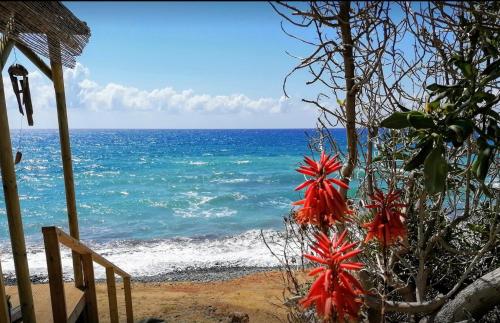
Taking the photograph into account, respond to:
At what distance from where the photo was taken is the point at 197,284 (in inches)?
410

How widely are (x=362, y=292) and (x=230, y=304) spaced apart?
6.57 m

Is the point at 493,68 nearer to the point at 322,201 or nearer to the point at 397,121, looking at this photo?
the point at 397,121

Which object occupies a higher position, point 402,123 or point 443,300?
point 402,123

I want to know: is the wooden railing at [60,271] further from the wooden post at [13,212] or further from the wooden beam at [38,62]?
the wooden beam at [38,62]

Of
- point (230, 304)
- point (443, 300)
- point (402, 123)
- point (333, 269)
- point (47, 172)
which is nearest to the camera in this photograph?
point (333, 269)

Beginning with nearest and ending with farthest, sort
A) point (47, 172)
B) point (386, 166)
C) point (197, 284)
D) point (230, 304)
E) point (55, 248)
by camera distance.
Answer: point (386, 166) → point (55, 248) → point (230, 304) → point (197, 284) → point (47, 172)

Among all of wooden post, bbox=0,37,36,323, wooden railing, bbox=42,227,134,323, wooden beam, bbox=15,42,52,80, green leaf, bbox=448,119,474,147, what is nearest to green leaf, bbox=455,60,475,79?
green leaf, bbox=448,119,474,147

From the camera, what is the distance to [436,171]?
189 cm

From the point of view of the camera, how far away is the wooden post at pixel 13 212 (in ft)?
9.89

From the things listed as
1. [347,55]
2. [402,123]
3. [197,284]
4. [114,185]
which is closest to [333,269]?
[402,123]

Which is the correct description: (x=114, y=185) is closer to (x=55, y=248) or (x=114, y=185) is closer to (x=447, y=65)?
(x=55, y=248)

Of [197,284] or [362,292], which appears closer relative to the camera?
[362,292]

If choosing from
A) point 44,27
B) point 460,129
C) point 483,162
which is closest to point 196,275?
point 44,27

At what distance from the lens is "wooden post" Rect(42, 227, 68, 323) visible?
3.54 metres
